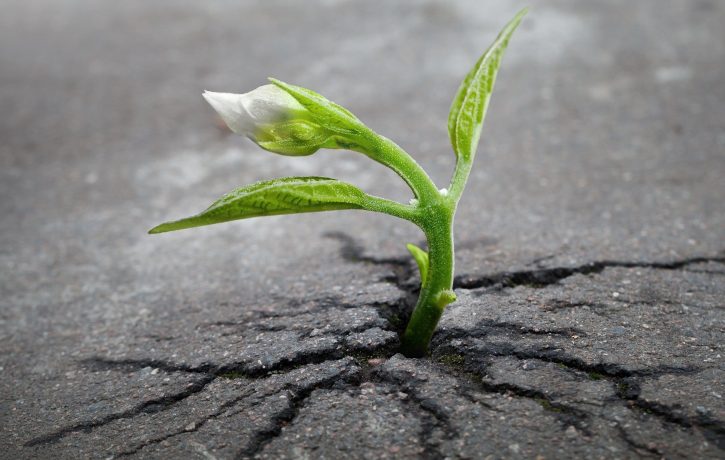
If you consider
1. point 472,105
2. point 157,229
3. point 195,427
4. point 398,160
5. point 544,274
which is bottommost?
point 195,427

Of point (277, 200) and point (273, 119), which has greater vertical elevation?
point (273, 119)

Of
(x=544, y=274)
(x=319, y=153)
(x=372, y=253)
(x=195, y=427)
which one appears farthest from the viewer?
(x=319, y=153)

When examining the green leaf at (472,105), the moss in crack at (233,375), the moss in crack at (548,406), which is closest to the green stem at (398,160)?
the green leaf at (472,105)

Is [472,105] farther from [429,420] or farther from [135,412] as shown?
[135,412]

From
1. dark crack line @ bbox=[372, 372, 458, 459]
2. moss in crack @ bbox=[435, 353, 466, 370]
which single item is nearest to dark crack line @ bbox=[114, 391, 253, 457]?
dark crack line @ bbox=[372, 372, 458, 459]

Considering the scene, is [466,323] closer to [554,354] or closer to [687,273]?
[554,354]

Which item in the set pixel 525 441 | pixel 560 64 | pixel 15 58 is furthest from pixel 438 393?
pixel 15 58

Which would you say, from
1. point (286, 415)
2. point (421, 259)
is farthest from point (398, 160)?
point (286, 415)

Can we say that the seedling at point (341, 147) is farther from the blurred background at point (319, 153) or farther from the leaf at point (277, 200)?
the blurred background at point (319, 153)
